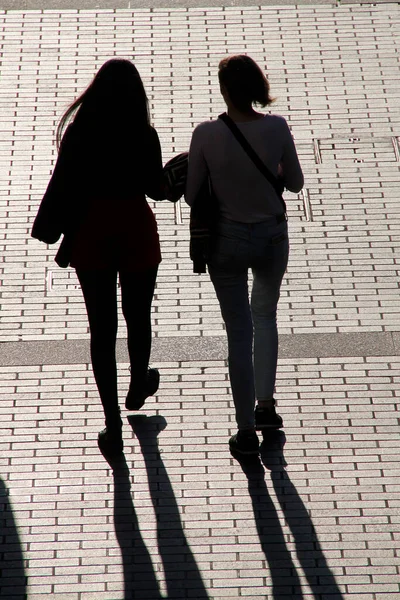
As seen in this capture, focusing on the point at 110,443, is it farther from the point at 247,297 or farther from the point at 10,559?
the point at 247,297

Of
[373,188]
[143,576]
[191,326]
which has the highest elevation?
[373,188]

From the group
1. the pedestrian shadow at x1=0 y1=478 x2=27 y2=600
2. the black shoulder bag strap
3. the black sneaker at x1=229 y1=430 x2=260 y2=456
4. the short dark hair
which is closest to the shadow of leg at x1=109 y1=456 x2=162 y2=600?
the pedestrian shadow at x1=0 y1=478 x2=27 y2=600

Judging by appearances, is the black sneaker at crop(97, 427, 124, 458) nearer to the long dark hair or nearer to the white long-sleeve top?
the white long-sleeve top

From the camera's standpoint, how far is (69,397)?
16.8 feet

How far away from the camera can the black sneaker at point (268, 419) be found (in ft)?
15.9

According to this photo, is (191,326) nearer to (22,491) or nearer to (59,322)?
(59,322)

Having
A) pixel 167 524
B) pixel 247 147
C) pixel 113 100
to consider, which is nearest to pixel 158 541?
pixel 167 524

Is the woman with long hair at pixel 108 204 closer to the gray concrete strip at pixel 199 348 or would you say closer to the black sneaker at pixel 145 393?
the black sneaker at pixel 145 393

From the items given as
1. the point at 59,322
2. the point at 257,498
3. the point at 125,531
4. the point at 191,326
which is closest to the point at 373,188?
the point at 191,326

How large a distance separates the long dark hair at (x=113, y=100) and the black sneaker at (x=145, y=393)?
146 cm

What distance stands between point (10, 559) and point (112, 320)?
1144 millimetres

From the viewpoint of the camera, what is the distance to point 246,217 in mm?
4215

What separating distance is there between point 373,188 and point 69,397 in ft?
8.78

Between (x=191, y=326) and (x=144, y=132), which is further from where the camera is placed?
(x=191, y=326)
